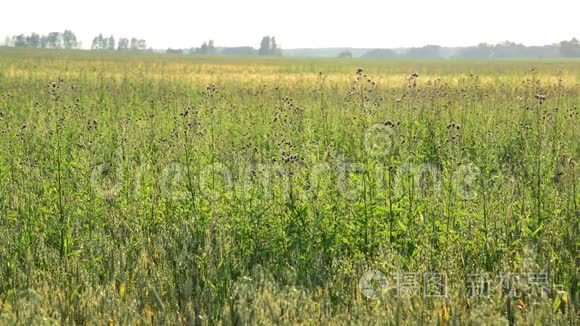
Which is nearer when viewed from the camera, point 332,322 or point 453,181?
point 332,322

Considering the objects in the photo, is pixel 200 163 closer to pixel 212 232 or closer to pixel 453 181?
pixel 212 232

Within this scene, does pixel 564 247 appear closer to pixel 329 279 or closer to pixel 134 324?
pixel 329 279

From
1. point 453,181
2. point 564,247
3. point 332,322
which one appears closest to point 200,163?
point 453,181

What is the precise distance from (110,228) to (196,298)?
162 centimetres

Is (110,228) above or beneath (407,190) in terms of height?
beneath

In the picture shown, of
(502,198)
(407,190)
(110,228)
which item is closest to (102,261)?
(110,228)

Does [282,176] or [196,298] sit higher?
[282,176]

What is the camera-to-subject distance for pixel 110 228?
211 inches

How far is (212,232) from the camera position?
4867 millimetres

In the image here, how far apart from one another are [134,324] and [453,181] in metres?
2.79

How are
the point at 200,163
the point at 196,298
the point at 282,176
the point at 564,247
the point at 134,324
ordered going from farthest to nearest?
the point at 200,163, the point at 282,176, the point at 564,247, the point at 196,298, the point at 134,324

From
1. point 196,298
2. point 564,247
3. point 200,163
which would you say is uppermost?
point 200,163

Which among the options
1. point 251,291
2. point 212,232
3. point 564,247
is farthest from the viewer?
point 212,232

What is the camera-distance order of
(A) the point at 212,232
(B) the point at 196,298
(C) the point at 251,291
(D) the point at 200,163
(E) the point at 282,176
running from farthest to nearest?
(D) the point at 200,163 → (E) the point at 282,176 → (A) the point at 212,232 → (B) the point at 196,298 → (C) the point at 251,291
